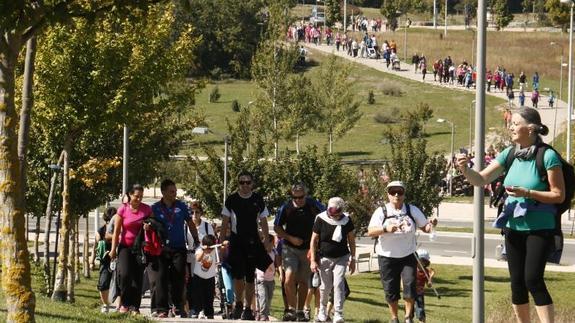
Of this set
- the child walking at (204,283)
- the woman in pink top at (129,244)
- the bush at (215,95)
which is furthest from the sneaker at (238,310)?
the bush at (215,95)

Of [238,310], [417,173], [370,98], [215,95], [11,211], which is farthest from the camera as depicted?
[215,95]

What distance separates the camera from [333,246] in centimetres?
1529

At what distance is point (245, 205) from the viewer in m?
15.3

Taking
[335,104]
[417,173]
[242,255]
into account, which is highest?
[242,255]

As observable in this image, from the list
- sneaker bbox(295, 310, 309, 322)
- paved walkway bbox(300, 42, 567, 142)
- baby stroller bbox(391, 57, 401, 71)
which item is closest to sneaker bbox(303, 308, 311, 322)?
sneaker bbox(295, 310, 309, 322)

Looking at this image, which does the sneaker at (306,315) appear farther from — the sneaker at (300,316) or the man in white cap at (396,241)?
the man in white cap at (396,241)

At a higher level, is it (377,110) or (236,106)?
(236,106)

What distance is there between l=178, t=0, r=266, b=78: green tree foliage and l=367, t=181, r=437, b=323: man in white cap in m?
81.6

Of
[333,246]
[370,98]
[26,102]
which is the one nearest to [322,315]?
[333,246]

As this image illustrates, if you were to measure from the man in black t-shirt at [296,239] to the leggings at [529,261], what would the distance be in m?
5.55

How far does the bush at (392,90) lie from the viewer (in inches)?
3380

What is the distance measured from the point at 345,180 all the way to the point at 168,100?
17.5m

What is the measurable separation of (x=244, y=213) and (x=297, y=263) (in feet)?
4.29

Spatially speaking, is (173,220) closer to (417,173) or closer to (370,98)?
(417,173)
